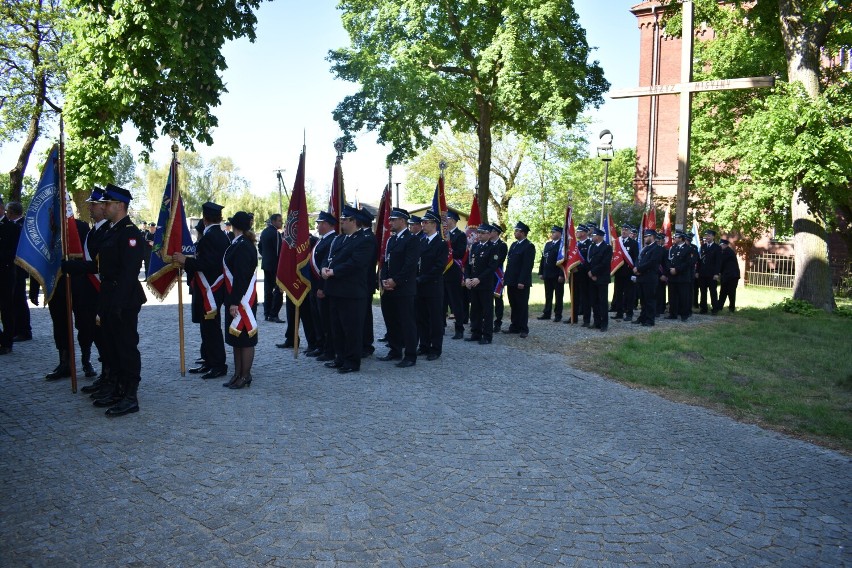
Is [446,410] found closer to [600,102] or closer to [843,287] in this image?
[600,102]

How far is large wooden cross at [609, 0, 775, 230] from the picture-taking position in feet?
46.9

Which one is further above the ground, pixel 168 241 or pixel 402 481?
pixel 168 241

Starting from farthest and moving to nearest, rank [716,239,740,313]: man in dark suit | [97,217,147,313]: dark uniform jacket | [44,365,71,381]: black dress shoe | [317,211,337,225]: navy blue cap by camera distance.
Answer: [716,239,740,313]: man in dark suit < [317,211,337,225]: navy blue cap < [44,365,71,381]: black dress shoe < [97,217,147,313]: dark uniform jacket

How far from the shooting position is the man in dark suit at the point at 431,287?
931cm

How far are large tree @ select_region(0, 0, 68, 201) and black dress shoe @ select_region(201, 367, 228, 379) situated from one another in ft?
53.6

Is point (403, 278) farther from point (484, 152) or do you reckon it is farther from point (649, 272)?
point (484, 152)

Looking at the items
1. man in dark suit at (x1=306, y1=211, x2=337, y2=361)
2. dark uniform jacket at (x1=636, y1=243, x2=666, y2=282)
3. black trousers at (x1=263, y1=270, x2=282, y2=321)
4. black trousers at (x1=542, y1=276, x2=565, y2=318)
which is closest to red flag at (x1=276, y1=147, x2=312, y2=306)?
man in dark suit at (x1=306, y1=211, x2=337, y2=361)

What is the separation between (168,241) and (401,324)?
324cm

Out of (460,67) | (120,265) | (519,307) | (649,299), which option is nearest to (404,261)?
(519,307)

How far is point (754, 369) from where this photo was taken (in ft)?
29.7

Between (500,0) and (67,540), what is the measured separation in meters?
21.4

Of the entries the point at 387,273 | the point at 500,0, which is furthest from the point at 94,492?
the point at 500,0

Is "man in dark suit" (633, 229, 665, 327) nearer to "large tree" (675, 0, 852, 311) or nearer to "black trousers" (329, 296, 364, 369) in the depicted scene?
"large tree" (675, 0, 852, 311)

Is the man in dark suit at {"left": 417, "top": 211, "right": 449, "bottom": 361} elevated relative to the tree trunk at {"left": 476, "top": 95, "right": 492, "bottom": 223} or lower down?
lower down
